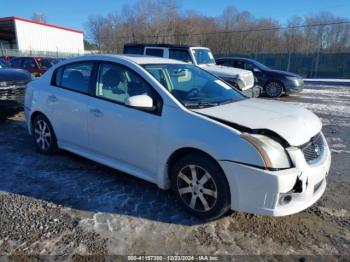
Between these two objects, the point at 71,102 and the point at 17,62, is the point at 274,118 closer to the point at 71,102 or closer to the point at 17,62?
the point at 71,102

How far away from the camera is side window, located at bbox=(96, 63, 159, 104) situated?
3648 millimetres

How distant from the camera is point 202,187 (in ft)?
10.3

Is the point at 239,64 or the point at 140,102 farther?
the point at 239,64

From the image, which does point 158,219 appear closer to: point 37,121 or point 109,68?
point 109,68

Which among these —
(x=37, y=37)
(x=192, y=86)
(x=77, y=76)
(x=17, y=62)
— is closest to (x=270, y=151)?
(x=192, y=86)

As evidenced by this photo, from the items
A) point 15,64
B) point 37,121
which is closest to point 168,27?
point 15,64

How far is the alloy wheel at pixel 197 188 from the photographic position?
3.09 m

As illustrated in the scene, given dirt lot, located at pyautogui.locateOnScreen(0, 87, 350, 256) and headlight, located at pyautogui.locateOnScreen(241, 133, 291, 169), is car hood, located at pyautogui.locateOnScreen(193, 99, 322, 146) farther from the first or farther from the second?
dirt lot, located at pyautogui.locateOnScreen(0, 87, 350, 256)

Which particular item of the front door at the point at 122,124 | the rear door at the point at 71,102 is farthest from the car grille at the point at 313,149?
the rear door at the point at 71,102

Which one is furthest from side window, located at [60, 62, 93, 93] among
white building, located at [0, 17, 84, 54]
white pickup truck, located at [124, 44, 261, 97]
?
white building, located at [0, 17, 84, 54]

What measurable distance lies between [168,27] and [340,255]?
5228cm

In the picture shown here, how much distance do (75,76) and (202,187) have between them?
260 cm

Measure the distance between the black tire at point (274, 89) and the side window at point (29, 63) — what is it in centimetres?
993

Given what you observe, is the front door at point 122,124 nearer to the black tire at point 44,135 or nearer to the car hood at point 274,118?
the car hood at point 274,118
